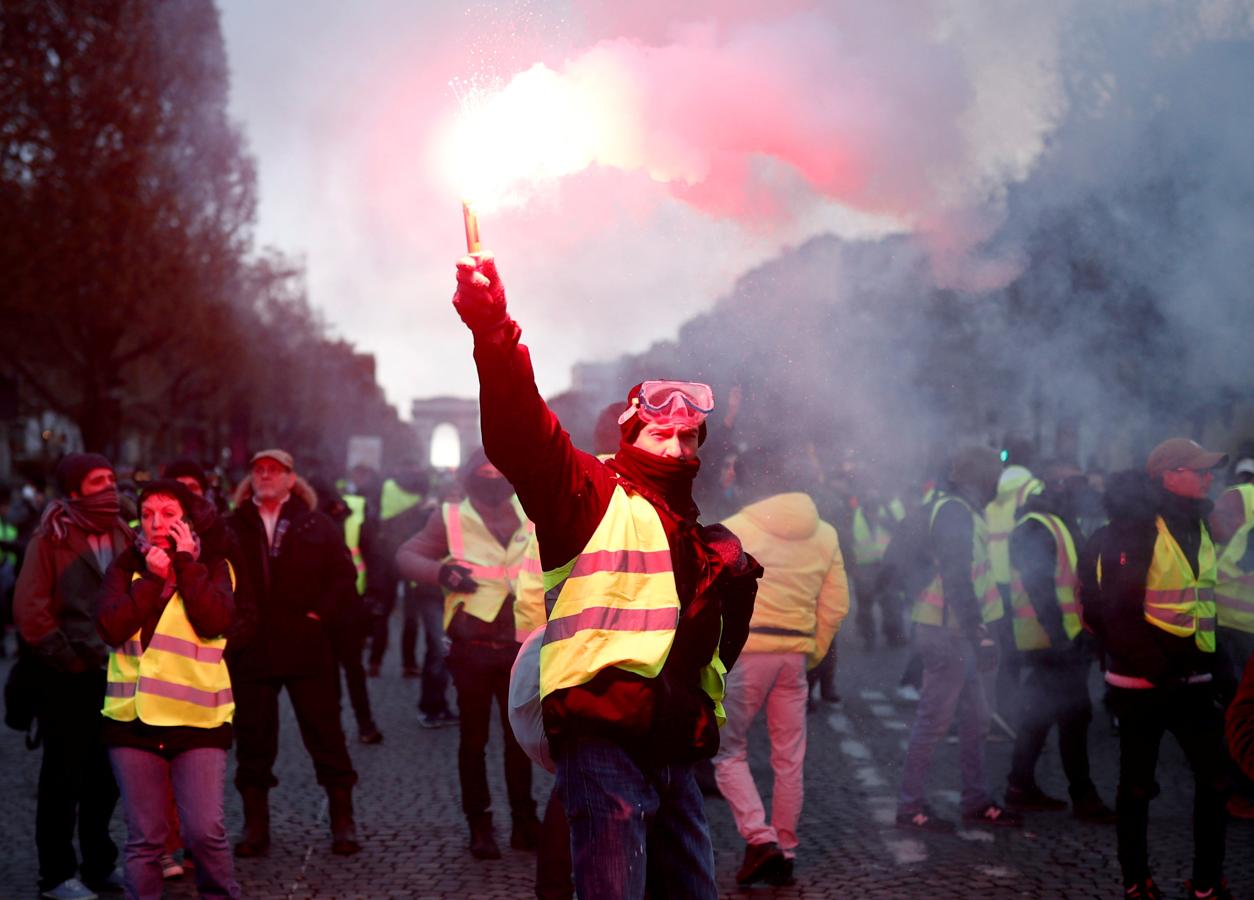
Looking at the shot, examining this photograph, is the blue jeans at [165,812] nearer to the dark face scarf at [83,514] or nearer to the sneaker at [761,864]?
the dark face scarf at [83,514]

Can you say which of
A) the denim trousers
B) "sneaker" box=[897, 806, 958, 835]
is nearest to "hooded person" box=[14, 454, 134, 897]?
the denim trousers

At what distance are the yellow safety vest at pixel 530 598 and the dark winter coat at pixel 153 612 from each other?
1.30 m

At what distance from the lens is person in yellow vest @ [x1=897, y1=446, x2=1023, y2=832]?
726cm

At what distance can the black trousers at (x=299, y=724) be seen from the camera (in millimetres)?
6863

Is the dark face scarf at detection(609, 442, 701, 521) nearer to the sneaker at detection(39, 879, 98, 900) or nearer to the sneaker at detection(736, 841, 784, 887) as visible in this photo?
the sneaker at detection(736, 841, 784, 887)

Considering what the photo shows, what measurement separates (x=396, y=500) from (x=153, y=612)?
8.24m

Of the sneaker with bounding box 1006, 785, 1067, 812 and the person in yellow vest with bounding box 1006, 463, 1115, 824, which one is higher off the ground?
the person in yellow vest with bounding box 1006, 463, 1115, 824

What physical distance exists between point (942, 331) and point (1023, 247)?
1.06 m

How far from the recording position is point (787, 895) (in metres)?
6.10

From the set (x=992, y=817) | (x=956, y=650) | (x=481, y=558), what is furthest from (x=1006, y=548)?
(x=481, y=558)

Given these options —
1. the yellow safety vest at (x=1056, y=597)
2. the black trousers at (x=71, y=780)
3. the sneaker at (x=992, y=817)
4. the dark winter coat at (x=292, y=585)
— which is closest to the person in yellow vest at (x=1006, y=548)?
the yellow safety vest at (x=1056, y=597)

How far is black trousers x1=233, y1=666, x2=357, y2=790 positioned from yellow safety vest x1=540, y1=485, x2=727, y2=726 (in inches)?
147

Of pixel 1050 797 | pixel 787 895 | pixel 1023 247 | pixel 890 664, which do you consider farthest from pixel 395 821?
pixel 890 664

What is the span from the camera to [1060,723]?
7.70m
